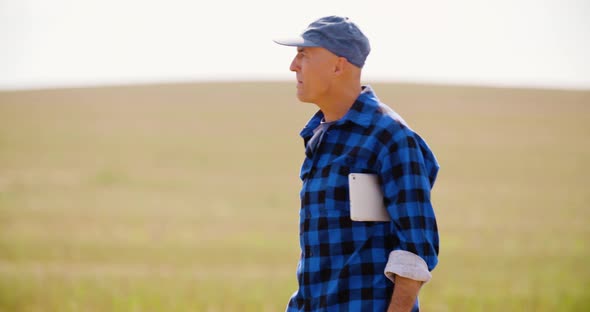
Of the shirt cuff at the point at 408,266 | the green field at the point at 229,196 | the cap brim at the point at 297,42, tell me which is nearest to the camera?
the shirt cuff at the point at 408,266

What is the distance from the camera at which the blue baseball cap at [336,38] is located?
2.77 metres

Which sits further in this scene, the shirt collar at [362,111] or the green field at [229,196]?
the green field at [229,196]

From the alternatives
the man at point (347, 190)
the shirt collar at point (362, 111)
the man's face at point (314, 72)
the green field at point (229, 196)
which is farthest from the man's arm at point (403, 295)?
the green field at point (229, 196)

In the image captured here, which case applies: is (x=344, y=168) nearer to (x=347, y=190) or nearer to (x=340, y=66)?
(x=347, y=190)

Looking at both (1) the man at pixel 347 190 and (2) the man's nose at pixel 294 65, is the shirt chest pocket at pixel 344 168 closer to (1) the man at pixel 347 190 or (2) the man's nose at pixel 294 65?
(1) the man at pixel 347 190

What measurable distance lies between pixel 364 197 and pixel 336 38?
21.3 inches

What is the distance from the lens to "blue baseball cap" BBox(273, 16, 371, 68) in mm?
2768

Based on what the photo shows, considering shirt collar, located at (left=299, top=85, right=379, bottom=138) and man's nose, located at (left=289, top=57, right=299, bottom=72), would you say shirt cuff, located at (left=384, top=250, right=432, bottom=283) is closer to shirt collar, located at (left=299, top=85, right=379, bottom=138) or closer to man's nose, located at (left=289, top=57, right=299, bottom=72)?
shirt collar, located at (left=299, top=85, right=379, bottom=138)

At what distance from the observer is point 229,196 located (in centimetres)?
1973

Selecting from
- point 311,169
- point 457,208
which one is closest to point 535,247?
Result: point 457,208

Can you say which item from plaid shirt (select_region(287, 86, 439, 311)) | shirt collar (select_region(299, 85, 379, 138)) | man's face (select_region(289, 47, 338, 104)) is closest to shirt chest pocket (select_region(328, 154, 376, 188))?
plaid shirt (select_region(287, 86, 439, 311))

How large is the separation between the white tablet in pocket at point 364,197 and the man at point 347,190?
0.03 metres

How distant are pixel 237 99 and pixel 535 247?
89.1ft

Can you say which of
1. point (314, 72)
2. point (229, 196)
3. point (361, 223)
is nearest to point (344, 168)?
point (361, 223)
